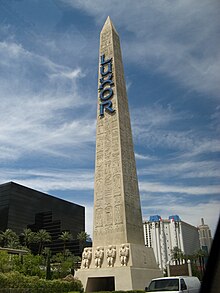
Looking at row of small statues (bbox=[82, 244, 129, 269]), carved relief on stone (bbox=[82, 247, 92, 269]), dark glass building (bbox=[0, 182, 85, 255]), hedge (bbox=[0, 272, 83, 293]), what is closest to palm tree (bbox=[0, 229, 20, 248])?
dark glass building (bbox=[0, 182, 85, 255])

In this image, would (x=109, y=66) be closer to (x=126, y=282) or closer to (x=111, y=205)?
(x=111, y=205)

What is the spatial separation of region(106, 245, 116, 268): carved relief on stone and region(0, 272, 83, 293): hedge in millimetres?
3759

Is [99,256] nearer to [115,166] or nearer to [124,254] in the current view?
[124,254]

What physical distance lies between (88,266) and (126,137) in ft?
47.6

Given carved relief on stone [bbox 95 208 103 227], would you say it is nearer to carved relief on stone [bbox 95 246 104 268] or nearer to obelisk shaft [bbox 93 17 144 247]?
obelisk shaft [bbox 93 17 144 247]

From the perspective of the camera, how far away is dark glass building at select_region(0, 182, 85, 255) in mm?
114750

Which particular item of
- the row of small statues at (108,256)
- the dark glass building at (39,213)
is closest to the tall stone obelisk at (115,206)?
the row of small statues at (108,256)

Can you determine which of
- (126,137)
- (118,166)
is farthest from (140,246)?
(126,137)

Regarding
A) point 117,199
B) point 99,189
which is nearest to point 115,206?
point 117,199

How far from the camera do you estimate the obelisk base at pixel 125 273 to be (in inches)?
1182

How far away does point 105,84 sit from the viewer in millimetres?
41094

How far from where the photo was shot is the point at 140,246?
34.0m

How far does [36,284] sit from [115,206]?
10.6 meters

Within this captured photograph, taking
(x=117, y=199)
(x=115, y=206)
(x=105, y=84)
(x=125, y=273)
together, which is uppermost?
(x=105, y=84)
